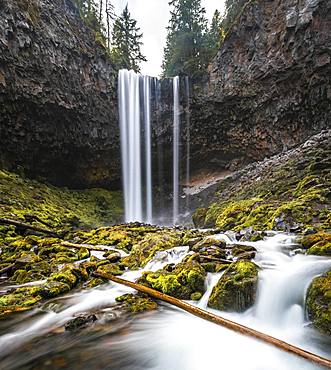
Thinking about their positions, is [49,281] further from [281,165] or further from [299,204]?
[281,165]

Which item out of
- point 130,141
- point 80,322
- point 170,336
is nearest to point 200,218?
point 170,336

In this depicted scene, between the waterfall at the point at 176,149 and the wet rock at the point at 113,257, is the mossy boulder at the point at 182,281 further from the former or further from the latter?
the waterfall at the point at 176,149

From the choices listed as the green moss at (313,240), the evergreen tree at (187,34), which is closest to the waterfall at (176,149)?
the evergreen tree at (187,34)

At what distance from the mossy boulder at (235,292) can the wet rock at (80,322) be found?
5.41 ft

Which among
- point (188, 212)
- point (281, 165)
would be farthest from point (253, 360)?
point (188, 212)

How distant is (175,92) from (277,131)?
9082 millimetres

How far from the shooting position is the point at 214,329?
3053 millimetres

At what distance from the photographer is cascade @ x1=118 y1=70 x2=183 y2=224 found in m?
21.5

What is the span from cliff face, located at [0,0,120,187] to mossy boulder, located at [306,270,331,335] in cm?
1720

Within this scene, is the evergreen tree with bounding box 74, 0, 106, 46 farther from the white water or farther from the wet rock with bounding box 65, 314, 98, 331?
the wet rock with bounding box 65, 314, 98, 331

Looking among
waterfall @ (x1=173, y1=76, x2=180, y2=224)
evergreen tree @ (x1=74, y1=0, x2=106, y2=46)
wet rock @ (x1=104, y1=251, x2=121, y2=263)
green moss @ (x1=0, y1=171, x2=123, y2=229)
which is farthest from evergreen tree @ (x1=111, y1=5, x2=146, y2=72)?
wet rock @ (x1=104, y1=251, x2=121, y2=263)

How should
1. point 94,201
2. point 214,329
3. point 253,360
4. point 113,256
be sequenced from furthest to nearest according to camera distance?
point 94,201 < point 113,256 < point 214,329 < point 253,360

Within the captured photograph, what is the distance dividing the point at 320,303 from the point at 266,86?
18.8 metres

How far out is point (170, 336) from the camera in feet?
10.5
